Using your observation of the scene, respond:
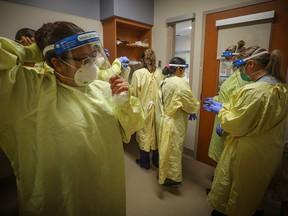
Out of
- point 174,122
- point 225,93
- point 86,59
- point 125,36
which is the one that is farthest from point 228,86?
point 125,36

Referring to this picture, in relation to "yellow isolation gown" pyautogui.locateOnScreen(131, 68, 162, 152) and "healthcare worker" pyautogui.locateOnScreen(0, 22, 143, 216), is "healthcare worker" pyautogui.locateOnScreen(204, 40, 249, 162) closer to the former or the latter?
"yellow isolation gown" pyautogui.locateOnScreen(131, 68, 162, 152)

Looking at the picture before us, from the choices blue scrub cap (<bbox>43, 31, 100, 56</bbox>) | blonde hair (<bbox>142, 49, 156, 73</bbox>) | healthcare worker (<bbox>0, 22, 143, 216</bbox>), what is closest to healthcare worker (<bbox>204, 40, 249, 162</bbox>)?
blonde hair (<bbox>142, 49, 156, 73</bbox>)

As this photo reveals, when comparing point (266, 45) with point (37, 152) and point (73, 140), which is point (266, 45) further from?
point (37, 152)

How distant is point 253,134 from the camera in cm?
129

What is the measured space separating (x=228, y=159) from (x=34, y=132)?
4.49 ft

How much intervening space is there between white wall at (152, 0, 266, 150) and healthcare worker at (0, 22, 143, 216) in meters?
1.97

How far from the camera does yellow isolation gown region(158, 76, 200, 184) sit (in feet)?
6.25

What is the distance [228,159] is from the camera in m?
1.42

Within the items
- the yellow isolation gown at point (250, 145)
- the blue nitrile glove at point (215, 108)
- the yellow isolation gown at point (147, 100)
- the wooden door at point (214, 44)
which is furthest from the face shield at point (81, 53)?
the wooden door at point (214, 44)

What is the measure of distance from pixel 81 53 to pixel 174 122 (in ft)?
4.58

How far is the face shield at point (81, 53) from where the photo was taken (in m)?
0.70

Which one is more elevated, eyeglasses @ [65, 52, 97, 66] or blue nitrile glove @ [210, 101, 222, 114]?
eyeglasses @ [65, 52, 97, 66]

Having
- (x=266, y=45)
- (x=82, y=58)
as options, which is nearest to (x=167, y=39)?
(x=266, y=45)

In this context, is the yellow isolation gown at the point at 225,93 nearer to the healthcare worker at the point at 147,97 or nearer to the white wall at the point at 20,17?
the healthcare worker at the point at 147,97
